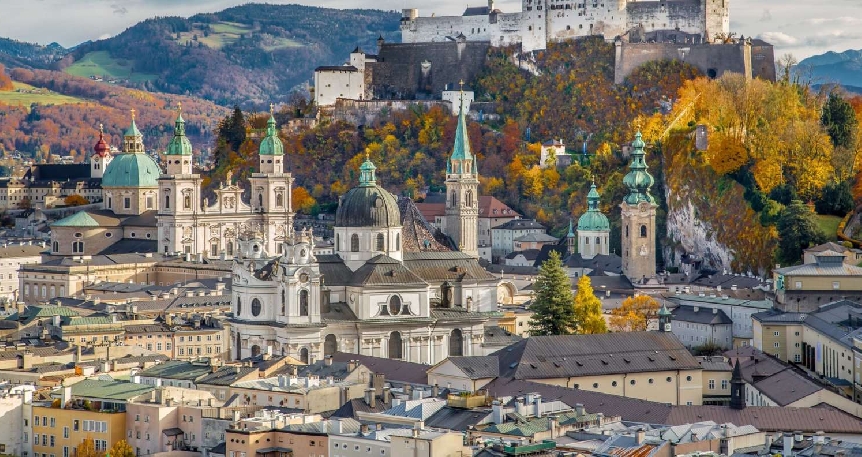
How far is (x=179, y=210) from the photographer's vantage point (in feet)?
514

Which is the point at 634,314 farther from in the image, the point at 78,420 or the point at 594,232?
the point at 78,420

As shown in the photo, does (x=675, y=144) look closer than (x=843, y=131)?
No

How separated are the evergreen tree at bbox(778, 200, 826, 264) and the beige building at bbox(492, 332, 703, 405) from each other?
2704 centimetres

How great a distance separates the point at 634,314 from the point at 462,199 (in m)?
15.2

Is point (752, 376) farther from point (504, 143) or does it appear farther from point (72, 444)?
point (504, 143)

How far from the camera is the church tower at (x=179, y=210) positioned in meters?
156

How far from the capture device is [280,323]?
101 metres

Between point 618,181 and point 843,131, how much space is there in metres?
24.5

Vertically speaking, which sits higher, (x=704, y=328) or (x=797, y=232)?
(x=797, y=232)

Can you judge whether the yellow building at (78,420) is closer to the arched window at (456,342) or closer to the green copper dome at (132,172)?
the arched window at (456,342)

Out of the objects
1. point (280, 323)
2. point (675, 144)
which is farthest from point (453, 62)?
point (280, 323)

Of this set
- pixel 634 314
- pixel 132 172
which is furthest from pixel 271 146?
pixel 634 314

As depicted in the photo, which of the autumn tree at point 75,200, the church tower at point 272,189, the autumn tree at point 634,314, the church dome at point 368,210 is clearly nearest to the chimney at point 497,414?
the church dome at point 368,210

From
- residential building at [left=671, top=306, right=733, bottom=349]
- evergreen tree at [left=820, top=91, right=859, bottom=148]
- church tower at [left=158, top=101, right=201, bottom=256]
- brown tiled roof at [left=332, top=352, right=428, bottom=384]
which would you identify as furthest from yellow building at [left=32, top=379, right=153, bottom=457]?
church tower at [left=158, top=101, right=201, bottom=256]
